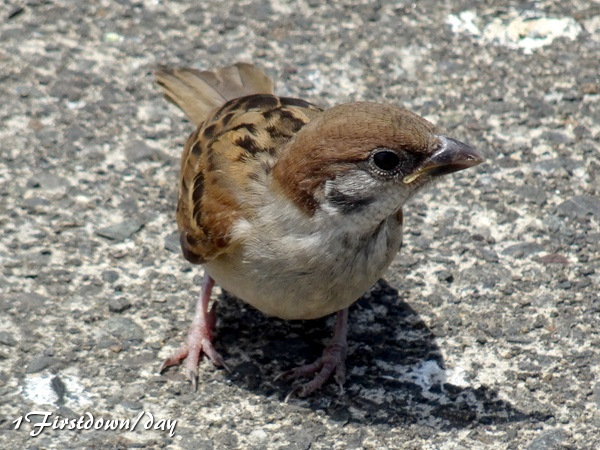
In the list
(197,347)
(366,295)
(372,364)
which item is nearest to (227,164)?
(197,347)

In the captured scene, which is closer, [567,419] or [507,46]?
[567,419]

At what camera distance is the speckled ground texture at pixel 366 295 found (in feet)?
13.7

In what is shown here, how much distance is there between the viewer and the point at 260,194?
419cm

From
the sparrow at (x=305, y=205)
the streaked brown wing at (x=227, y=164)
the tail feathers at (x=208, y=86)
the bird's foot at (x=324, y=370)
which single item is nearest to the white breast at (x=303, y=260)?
the sparrow at (x=305, y=205)

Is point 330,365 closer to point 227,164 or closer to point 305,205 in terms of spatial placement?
point 305,205

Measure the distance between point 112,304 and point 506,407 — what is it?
1.83 metres

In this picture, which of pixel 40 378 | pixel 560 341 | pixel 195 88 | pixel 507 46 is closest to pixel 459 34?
pixel 507 46

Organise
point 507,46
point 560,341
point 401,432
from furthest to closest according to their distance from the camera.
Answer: point 507,46
point 560,341
point 401,432

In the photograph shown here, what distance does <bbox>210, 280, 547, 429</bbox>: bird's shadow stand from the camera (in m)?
4.20

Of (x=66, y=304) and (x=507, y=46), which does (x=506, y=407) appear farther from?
(x=507, y=46)

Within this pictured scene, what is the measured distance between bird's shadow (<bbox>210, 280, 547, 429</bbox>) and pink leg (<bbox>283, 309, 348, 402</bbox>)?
39mm

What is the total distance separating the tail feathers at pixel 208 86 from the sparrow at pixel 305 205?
0.61 metres

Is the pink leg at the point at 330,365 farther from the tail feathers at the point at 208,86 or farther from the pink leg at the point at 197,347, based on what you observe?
the tail feathers at the point at 208,86

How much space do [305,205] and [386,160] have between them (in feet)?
1.29
